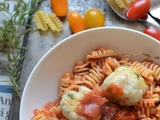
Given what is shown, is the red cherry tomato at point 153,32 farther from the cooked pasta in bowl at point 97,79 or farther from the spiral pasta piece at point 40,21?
the spiral pasta piece at point 40,21

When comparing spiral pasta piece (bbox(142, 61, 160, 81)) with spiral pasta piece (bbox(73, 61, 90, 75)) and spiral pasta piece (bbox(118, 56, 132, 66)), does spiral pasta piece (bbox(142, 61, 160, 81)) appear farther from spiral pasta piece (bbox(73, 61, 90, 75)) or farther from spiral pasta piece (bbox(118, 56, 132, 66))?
spiral pasta piece (bbox(73, 61, 90, 75))

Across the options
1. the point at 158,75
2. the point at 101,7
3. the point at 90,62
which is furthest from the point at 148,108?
the point at 101,7

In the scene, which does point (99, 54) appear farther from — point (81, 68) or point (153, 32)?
point (153, 32)

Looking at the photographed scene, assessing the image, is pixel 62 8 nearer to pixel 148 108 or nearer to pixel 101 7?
pixel 101 7

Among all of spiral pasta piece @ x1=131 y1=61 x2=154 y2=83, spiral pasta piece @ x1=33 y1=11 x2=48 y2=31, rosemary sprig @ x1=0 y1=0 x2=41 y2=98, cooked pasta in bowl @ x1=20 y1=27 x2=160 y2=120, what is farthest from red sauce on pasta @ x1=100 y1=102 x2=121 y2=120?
spiral pasta piece @ x1=33 y1=11 x2=48 y2=31

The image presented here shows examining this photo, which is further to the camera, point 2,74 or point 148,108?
point 2,74

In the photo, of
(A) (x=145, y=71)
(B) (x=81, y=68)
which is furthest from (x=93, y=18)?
(A) (x=145, y=71)
